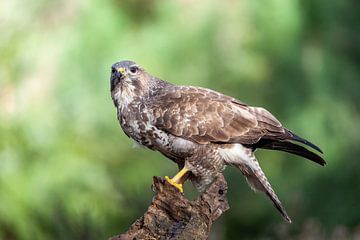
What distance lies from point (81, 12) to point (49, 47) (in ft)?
1.35

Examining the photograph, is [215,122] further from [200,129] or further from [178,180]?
[178,180]

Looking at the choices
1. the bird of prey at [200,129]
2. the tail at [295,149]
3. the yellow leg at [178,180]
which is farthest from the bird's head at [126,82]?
the tail at [295,149]

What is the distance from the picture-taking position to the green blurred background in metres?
7.19

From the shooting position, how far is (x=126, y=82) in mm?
4387

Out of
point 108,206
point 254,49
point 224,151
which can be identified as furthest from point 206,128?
point 254,49

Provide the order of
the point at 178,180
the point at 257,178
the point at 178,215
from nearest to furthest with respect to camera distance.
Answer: the point at 178,215 < the point at 178,180 < the point at 257,178

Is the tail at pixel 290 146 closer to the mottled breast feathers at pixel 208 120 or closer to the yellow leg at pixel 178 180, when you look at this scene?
the mottled breast feathers at pixel 208 120

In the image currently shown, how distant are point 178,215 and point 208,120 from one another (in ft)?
1.97

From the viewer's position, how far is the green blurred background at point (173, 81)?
719cm

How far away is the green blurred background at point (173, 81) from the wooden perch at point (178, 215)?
3103 mm

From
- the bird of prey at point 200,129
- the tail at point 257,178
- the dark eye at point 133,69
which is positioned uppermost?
the dark eye at point 133,69

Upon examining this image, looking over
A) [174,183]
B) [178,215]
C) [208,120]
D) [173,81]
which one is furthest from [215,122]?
[173,81]

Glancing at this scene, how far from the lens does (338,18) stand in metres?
7.91

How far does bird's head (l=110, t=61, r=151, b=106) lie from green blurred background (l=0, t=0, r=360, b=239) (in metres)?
2.58
